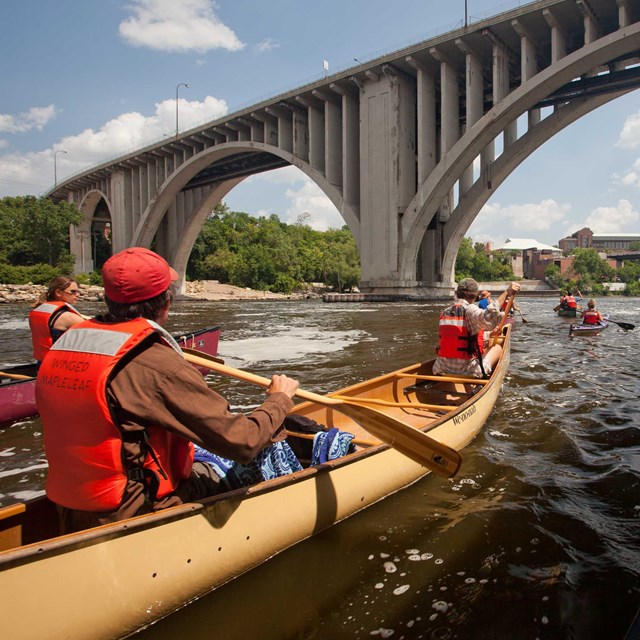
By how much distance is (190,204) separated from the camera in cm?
5053

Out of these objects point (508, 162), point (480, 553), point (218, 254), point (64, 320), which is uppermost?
point (508, 162)

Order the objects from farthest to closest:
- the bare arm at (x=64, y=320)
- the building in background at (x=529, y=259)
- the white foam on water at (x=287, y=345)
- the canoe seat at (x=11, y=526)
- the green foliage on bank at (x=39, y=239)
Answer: the building in background at (x=529, y=259), the green foliage on bank at (x=39, y=239), the white foam on water at (x=287, y=345), the bare arm at (x=64, y=320), the canoe seat at (x=11, y=526)

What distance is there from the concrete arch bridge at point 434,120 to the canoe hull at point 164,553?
25.4 metres

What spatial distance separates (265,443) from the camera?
234 centimetres

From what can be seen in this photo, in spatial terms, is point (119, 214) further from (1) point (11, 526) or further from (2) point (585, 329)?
(1) point (11, 526)

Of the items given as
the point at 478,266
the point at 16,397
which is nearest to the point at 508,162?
the point at 16,397

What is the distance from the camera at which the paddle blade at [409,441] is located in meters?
3.47

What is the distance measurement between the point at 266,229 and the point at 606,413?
65.0 metres

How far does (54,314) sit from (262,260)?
56655mm

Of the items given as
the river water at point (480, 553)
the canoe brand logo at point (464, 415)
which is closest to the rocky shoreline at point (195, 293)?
the river water at point (480, 553)

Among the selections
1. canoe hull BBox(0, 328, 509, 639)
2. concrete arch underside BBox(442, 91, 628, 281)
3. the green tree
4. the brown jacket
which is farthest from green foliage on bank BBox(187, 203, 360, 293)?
the brown jacket

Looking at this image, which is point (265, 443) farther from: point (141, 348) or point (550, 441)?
point (550, 441)

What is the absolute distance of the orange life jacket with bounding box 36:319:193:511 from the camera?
195cm

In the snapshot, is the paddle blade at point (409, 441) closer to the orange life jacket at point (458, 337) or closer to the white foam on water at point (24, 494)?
the orange life jacket at point (458, 337)
